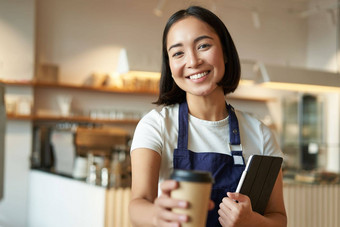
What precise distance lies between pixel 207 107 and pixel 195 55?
0.70 feet

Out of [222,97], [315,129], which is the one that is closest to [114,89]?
[315,129]

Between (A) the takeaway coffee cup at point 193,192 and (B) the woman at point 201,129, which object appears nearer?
(A) the takeaway coffee cup at point 193,192

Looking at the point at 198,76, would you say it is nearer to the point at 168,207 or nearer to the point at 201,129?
the point at 201,129

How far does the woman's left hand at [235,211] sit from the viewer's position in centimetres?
116

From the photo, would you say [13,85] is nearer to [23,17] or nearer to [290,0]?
[23,17]

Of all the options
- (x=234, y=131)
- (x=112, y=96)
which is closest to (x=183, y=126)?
(x=234, y=131)

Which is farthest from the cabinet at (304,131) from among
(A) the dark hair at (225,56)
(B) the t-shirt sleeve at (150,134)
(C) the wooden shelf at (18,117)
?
(B) the t-shirt sleeve at (150,134)

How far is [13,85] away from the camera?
6.22m

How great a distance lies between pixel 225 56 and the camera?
1.47 m

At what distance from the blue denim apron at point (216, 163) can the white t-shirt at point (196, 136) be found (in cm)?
2

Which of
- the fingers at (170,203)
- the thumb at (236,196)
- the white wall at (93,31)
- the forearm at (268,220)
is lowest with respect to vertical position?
the forearm at (268,220)

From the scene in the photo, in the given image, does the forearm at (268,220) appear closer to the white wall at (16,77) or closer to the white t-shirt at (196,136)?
the white t-shirt at (196,136)

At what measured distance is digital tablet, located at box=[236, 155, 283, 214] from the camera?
128cm

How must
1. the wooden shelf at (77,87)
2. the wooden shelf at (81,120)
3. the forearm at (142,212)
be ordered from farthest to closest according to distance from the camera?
the wooden shelf at (81,120), the wooden shelf at (77,87), the forearm at (142,212)
